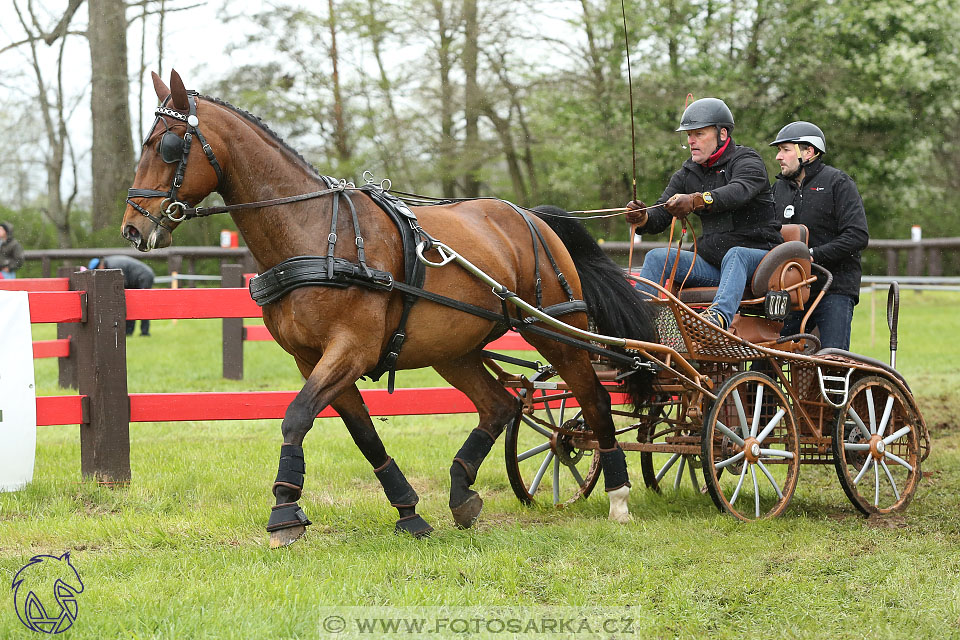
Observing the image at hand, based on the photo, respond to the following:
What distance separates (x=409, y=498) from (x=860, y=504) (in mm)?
2512

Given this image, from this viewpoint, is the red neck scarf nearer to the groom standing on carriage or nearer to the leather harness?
the groom standing on carriage

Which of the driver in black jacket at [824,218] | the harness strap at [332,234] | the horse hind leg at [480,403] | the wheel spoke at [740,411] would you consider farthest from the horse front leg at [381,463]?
the driver in black jacket at [824,218]

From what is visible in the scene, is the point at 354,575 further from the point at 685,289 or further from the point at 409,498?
the point at 685,289

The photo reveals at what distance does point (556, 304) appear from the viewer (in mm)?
5367

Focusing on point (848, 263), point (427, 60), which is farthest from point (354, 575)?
point (427, 60)

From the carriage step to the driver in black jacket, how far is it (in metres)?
0.36

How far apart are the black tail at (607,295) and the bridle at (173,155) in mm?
2081

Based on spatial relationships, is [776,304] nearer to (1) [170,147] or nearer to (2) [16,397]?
(1) [170,147]

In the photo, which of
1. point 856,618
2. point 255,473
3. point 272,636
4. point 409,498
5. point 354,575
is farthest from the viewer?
point 255,473

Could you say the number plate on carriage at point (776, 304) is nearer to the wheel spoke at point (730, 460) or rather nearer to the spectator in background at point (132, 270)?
the wheel spoke at point (730, 460)

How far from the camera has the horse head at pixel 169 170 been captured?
14.2ft

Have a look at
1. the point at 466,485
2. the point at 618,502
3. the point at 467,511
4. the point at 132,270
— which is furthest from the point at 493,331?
the point at 132,270

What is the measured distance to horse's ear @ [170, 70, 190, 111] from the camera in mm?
4359

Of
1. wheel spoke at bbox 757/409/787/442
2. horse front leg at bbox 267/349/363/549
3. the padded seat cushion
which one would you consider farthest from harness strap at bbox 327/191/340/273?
wheel spoke at bbox 757/409/787/442
